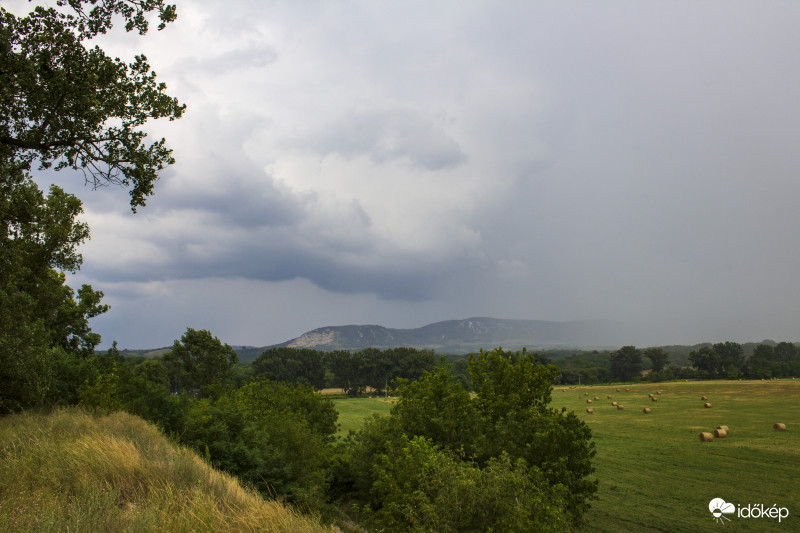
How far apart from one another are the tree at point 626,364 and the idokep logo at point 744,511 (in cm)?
15604

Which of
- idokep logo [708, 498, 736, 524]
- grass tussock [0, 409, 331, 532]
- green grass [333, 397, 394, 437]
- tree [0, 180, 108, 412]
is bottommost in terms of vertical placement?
green grass [333, 397, 394, 437]

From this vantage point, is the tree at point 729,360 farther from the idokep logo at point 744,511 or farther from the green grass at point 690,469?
the idokep logo at point 744,511

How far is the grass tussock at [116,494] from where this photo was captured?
5.41 metres

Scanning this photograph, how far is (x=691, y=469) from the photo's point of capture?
3198 cm

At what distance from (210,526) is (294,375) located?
16256cm

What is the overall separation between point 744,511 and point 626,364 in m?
159

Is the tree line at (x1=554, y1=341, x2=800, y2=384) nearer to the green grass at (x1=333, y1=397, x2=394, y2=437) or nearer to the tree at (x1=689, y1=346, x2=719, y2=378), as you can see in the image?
the tree at (x1=689, y1=346, x2=719, y2=378)

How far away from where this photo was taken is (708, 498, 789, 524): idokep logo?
71.3 feet

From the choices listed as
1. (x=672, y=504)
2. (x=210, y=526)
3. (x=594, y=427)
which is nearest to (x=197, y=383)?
(x=594, y=427)

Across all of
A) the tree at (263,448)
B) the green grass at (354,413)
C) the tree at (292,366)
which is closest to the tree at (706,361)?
the green grass at (354,413)

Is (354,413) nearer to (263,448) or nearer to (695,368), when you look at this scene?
(263,448)

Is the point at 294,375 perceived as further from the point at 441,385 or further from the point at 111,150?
the point at 111,150

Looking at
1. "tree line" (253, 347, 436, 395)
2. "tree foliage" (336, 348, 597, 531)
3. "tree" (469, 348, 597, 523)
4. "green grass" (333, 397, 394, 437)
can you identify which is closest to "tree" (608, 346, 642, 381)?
"tree line" (253, 347, 436, 395)

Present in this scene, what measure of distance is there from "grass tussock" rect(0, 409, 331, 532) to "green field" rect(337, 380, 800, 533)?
1656 centimetres
